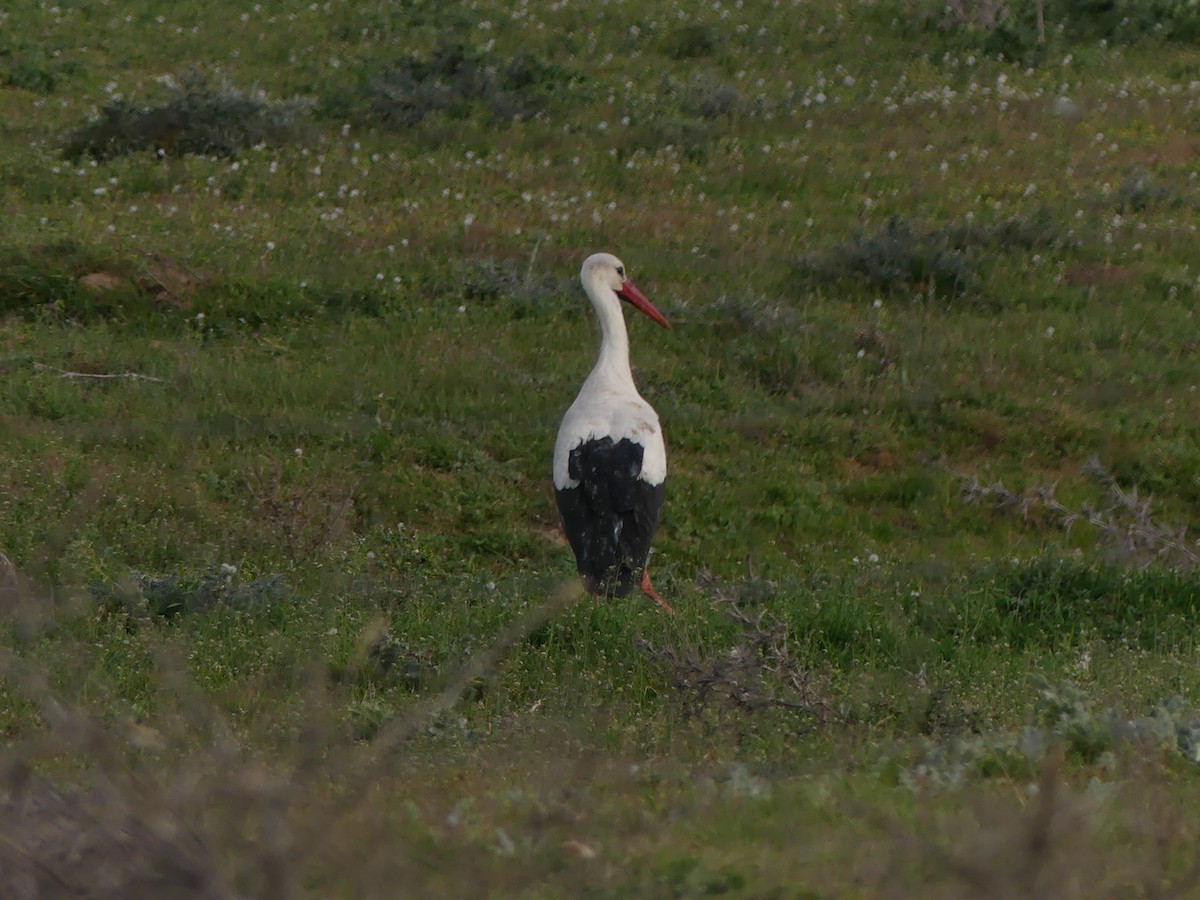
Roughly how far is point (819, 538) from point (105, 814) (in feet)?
22.5

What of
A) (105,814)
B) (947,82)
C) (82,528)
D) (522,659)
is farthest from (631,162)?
(105,814)

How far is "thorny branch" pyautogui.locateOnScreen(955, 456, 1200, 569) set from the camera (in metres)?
8.29

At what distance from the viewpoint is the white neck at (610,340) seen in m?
8.75

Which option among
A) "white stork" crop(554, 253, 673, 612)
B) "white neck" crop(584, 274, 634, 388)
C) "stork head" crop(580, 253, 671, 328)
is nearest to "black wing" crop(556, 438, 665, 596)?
"white stork" crop(554, 253, 673, 612)

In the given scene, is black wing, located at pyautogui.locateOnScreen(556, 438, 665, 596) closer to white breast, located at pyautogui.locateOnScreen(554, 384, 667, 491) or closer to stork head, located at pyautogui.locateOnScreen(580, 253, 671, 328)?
white breast, located at pyautogui.locateOnScreen(554, 384, 667, 491)

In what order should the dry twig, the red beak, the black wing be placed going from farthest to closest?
A: the dry twig, the red beak, the black wing

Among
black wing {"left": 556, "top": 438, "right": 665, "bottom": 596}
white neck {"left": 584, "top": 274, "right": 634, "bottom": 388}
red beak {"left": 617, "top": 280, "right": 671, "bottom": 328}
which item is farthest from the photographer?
red beak {"left": 617, "top": 280, "right": 671, "bottom": 328}

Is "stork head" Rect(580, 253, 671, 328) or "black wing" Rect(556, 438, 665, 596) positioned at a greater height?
"stork head" Rect(580, 253, 671, 328)

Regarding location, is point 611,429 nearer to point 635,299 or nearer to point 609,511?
point 609,511

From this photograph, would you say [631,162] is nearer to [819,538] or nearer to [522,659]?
[819,538]

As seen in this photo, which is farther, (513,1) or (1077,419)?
(513,1)

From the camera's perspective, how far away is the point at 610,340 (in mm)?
8945

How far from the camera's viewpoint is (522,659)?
21.1 feet

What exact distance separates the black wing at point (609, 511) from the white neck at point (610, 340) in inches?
28.8
